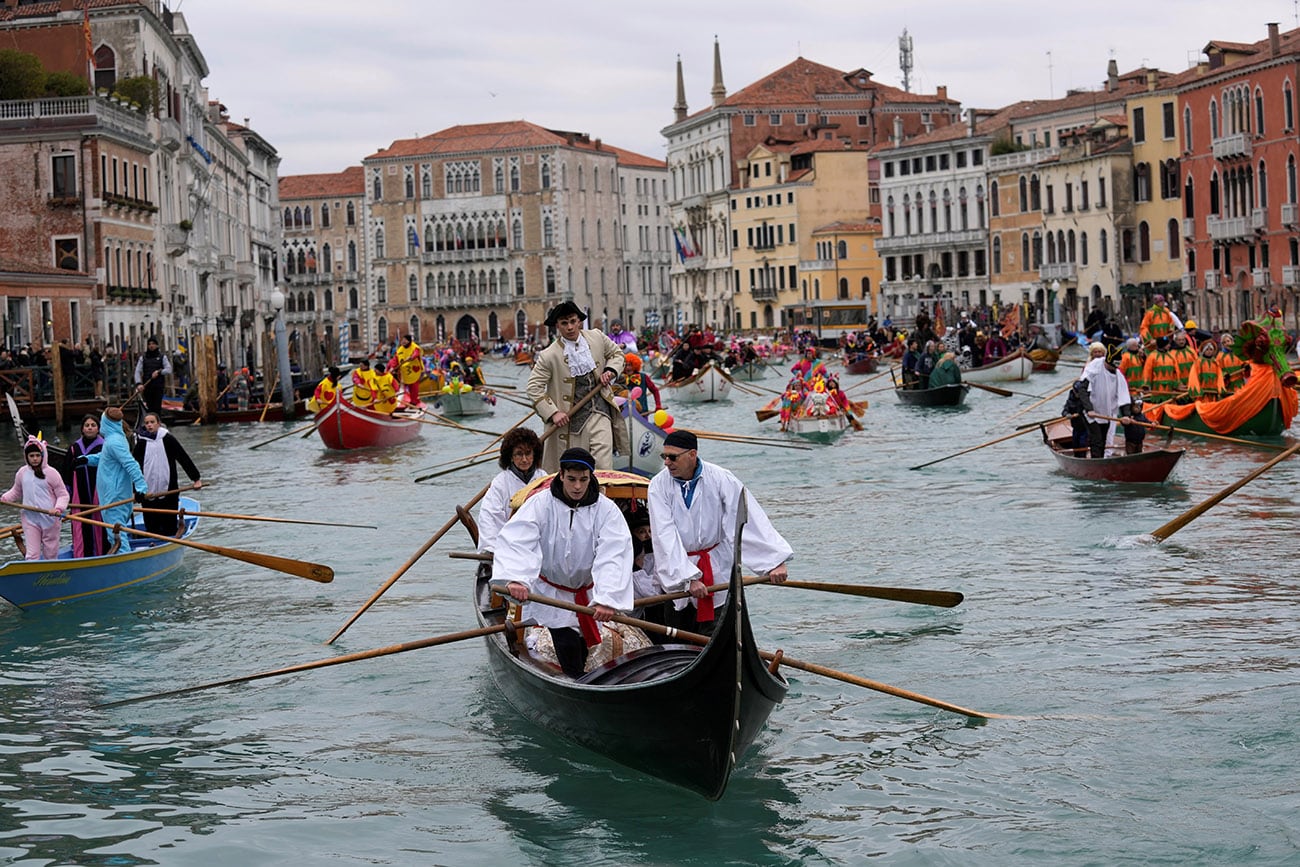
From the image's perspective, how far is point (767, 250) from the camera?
81.9 metres

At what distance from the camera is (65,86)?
3744 cm

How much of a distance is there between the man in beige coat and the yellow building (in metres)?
67.2

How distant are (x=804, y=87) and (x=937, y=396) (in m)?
59.2

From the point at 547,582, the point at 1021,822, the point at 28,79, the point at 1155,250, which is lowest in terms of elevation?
the point at 1021,822

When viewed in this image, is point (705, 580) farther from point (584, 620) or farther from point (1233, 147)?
point (1233, 147)

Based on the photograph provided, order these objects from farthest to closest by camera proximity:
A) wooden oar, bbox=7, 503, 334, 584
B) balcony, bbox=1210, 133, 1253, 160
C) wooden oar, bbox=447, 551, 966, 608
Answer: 1. balcony, bbox=1210, 133, 1253, 160
2. wooden oar, bbox=7, 503, 334, 584
3. wooden oar, bbox=447, 551, 966, 608

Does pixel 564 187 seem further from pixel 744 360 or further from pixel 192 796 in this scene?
pixel 192 796

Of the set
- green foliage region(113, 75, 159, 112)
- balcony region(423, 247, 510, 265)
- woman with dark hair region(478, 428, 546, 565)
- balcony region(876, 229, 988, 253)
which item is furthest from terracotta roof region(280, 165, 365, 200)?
woman with dark hair region(478, 428, 546, 565)

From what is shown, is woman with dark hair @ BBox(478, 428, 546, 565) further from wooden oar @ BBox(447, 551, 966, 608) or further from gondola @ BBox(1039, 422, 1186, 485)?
gondola @ BBox(1039, 422, 1186, 485)

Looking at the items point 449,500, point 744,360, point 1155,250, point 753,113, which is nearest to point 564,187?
point 753,113

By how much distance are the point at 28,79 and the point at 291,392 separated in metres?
11.8

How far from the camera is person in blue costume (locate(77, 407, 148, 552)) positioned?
11844 mm

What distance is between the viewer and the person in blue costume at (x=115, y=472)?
38.9 feet

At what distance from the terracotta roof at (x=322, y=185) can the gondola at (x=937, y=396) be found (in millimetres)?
71724
